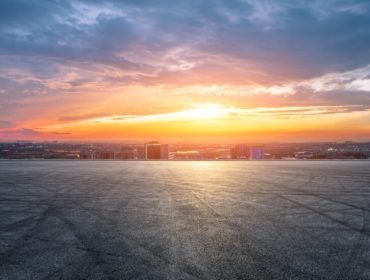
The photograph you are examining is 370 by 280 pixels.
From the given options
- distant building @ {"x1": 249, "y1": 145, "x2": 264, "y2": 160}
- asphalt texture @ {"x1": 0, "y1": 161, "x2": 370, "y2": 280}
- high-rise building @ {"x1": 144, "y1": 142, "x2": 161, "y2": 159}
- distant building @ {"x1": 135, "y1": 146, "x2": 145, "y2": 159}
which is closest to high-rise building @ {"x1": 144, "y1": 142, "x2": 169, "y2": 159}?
high-rise building @ {"x1": 144, "y1": 142, "x2": 161, "y2": 159}

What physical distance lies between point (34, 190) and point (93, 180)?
3.38 metres

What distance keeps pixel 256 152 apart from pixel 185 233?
25336mm

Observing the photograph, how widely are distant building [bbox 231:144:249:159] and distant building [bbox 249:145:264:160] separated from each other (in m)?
1.08

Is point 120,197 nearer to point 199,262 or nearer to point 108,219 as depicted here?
point 108,219

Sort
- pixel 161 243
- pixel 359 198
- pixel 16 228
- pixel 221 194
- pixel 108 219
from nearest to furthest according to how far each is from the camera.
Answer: pixel 161 243
pixel 16 228
pixel 108 219
pixel 359 198
pixel 221 194

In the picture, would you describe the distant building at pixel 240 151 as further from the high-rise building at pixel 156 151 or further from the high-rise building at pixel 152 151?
the high-rise building at pixel 152 151

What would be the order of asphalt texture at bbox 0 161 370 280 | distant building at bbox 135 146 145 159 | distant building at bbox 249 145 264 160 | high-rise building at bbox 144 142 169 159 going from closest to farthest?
asphalt texture at bbox 0 161 370 280
distant building at bbox 249 145 264 160
high-rise building at bbox 144 142 169 159
distant building at bbox 135 146 145 159

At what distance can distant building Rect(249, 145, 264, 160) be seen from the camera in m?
31.1

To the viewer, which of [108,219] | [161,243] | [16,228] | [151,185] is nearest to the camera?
[161,243]

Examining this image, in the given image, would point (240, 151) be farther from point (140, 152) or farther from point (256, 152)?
point (140, 152)

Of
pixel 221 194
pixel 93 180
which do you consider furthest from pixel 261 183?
pixel 93 180

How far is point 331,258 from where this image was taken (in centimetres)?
559

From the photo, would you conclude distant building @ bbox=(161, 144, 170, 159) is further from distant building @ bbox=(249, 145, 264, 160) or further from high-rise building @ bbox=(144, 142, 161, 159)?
distant building @ bbox=(249, 145, 264, 160)

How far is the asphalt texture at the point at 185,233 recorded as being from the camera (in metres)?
5.16
